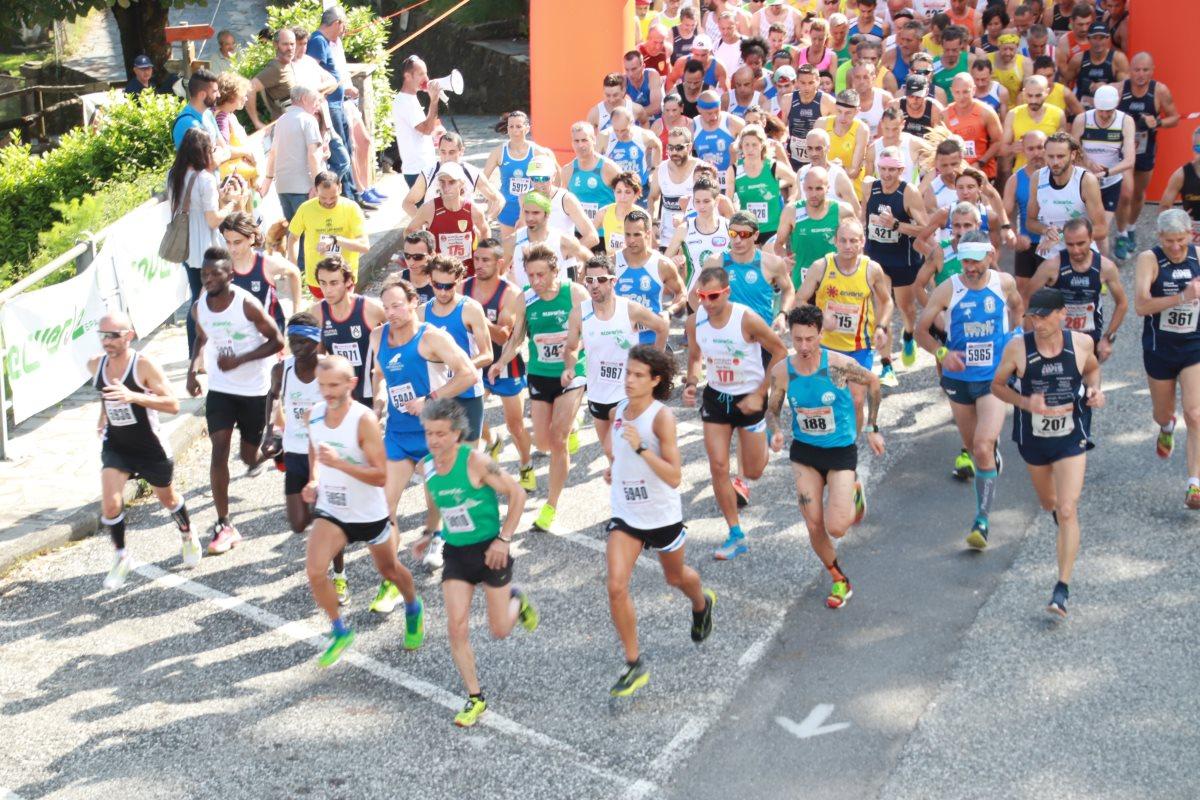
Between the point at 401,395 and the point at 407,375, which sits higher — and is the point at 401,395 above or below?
below

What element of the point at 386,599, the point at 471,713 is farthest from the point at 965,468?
the point at 471,713

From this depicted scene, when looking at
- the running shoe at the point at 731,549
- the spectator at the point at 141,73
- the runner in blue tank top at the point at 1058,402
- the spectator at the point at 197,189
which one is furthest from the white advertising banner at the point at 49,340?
the runner in blue tank top at the point at 1058,402

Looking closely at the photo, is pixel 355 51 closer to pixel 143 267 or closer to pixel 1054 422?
pixel 143 267

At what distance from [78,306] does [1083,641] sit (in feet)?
Result: 25.2

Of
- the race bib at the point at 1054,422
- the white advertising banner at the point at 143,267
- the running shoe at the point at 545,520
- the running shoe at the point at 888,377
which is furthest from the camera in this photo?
the white advertising banner at the point at 143,267

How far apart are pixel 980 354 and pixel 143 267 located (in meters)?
7.02

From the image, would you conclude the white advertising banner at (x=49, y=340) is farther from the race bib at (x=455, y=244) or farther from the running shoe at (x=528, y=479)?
the running shoe at (x=528, y=479)

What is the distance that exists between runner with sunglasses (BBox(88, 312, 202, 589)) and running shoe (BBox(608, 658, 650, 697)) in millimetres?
3282

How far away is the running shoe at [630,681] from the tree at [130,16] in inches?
586

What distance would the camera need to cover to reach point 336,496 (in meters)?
8.11

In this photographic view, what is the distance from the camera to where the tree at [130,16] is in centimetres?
2059

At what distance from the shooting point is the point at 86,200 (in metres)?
13.4

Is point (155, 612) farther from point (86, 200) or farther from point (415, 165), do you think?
point (415, 165)

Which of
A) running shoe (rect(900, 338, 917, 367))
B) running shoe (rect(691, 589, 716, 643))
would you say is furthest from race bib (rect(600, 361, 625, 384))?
running shoe (rect(900, 338, 917, 367))
